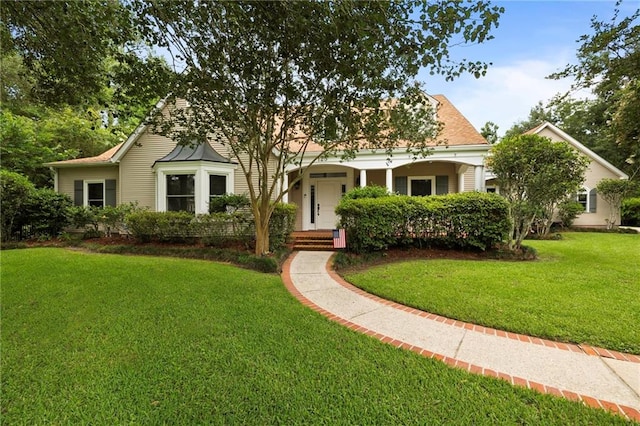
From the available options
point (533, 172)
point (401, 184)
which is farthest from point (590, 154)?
point (533, 172)

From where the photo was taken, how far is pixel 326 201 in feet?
41.1

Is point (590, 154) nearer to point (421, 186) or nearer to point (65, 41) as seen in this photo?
point (421, 186)

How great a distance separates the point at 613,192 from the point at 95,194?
83.1 feet

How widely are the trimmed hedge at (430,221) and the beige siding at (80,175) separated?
10.9 m

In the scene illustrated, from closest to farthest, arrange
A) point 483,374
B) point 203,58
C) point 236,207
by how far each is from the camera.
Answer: point 483,374 → point 203,58 → point 236,207

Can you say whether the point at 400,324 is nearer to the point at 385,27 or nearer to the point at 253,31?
the point at 385,27

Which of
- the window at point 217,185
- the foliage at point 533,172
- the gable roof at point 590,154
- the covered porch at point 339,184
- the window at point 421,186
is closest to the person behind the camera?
the foliage at point 533,172

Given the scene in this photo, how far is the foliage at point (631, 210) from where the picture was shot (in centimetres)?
1712

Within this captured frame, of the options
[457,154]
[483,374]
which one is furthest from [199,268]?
[457,154]

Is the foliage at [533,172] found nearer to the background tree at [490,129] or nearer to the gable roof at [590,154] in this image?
the gable roof at [590,154]

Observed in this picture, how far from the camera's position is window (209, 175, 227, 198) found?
35.0 ft

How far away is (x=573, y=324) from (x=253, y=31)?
236 inches

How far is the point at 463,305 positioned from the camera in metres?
4.26

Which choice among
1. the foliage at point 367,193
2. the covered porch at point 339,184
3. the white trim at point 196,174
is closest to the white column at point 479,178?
the covered porch at point 339,184
